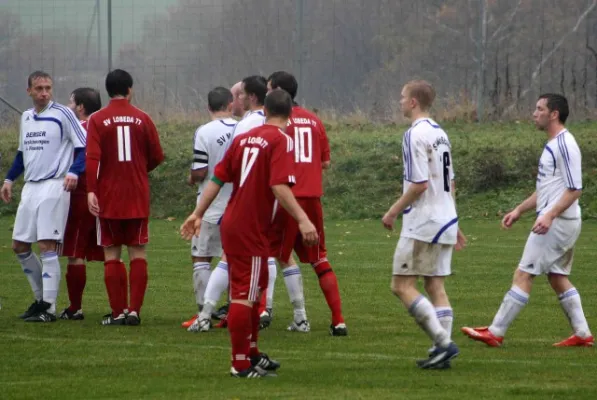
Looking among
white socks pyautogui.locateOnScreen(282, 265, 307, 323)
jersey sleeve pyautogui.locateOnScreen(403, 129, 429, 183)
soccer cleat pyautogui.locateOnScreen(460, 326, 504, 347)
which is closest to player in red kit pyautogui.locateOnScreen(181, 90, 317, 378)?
jersey sleeve pyautogui.locateOnScreen(403, 129, 429, 183)

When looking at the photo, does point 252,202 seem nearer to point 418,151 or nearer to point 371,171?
point 418,151

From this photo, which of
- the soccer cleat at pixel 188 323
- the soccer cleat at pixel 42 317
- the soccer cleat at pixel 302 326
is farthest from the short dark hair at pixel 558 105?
the soccer cleat at pixel 42 317

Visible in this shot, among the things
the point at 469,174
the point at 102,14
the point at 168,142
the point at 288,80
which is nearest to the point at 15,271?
the point at 288,80

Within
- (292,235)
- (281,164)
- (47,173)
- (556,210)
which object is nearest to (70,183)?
(47,173)

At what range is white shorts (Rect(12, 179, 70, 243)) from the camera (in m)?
12.4

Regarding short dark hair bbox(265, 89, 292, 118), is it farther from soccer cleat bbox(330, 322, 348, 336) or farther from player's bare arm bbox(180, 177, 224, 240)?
soccer cleat bbox(330, 322, 348, 336)

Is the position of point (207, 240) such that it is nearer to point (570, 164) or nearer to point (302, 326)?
point (302, 326)

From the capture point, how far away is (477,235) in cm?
2194

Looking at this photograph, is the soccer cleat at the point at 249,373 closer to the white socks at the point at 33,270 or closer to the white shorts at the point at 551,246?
the white shorts at the point at 551,246

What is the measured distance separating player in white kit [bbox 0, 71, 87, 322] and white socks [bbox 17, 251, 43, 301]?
189mm

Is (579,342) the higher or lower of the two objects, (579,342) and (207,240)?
the lower

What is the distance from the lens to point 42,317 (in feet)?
40.3

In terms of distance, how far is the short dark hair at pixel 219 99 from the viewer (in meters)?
12.2

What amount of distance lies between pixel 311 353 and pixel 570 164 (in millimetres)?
2384
